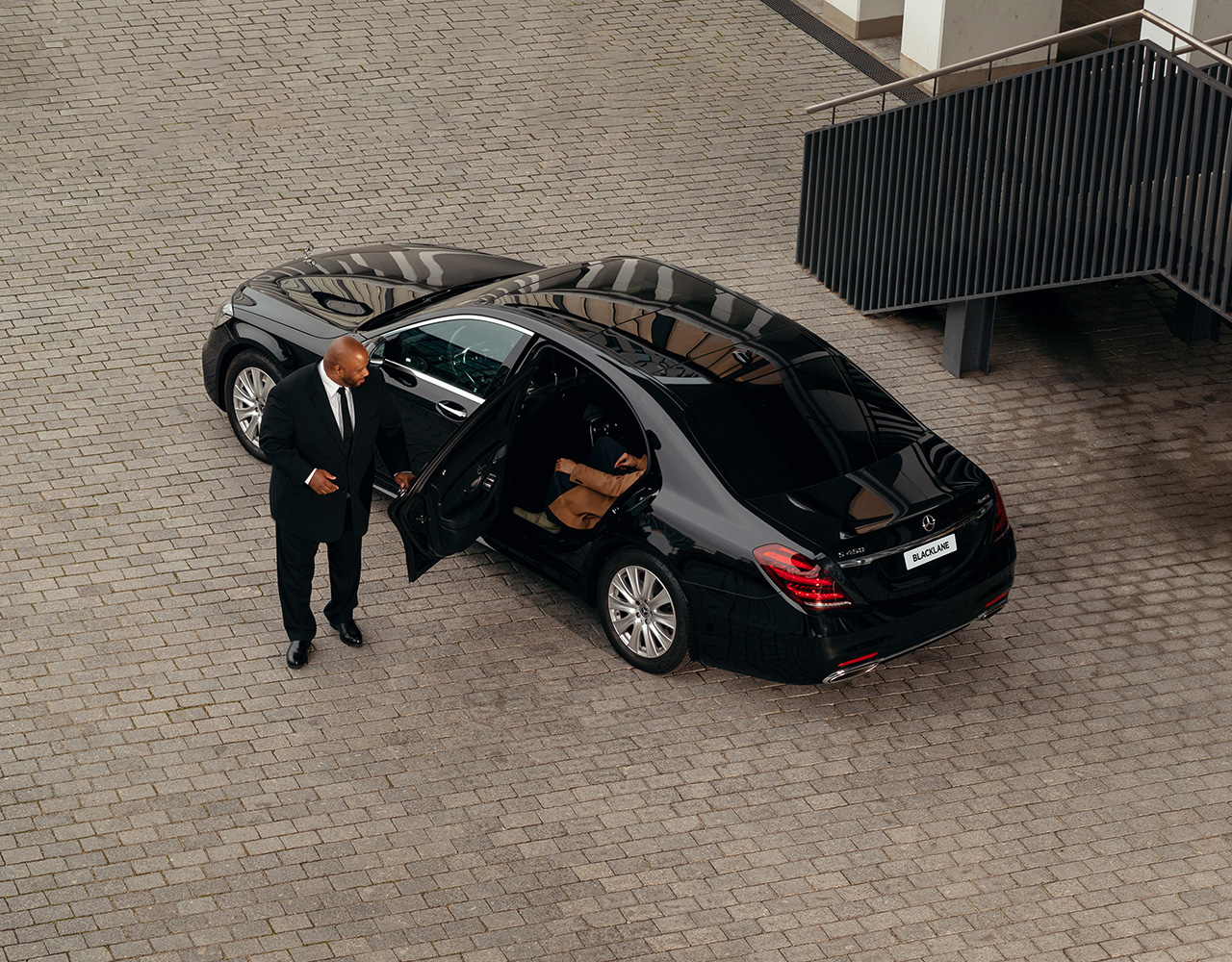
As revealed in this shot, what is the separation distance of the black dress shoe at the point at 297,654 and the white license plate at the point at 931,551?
3.20m

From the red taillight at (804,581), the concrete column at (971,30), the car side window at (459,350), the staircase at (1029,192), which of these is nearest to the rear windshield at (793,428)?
the red taillight at (804,581)

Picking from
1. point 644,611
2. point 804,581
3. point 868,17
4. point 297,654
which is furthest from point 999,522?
point 868,17

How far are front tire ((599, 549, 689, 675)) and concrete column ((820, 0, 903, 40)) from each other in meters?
10.3

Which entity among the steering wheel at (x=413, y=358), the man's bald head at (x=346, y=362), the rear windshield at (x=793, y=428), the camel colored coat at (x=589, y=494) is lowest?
the camel colored coat at (x=589, y=494)

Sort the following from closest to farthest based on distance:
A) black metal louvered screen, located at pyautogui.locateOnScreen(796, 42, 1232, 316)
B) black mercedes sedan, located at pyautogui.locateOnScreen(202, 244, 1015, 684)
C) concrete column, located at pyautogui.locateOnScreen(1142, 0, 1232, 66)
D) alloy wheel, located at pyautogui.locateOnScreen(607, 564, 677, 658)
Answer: black mercedes sedan, located at pyautogui.locateOnScreen(202, 244, 1015, 684), alloy wheel, located at pyautogui.locateOnScreen(607, 564, 677, 658), black metal louvered screen, located at pyautogui.locateOnScreen(796, 42, 1232, 316), concrete column, located at pyautogui.locateOnScreen(1142, 0, 1232, 66)

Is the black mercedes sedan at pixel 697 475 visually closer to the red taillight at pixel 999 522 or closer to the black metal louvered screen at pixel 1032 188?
the red taillight at pixel 999 522

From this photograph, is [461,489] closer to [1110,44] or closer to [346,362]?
[346,362]

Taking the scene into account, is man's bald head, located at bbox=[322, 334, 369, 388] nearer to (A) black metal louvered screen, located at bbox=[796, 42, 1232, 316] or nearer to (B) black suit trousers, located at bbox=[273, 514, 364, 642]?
(B) black suit trousers, located at bbox=[273, 514, 364, 642]

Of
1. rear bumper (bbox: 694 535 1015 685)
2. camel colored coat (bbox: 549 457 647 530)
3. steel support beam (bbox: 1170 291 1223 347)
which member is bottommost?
steel support beam (bbox: 1170 291 1223 347)

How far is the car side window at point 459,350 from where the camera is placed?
893 cm

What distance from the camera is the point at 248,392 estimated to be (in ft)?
33.4

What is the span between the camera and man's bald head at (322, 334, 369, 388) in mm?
7996

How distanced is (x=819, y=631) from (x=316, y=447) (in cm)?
267

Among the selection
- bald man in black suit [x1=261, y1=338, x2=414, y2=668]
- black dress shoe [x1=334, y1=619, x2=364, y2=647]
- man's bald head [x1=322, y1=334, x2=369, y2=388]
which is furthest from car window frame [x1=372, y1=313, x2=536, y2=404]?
black dress shoe [x1=334, y1=619, x2=364, y2=647]
